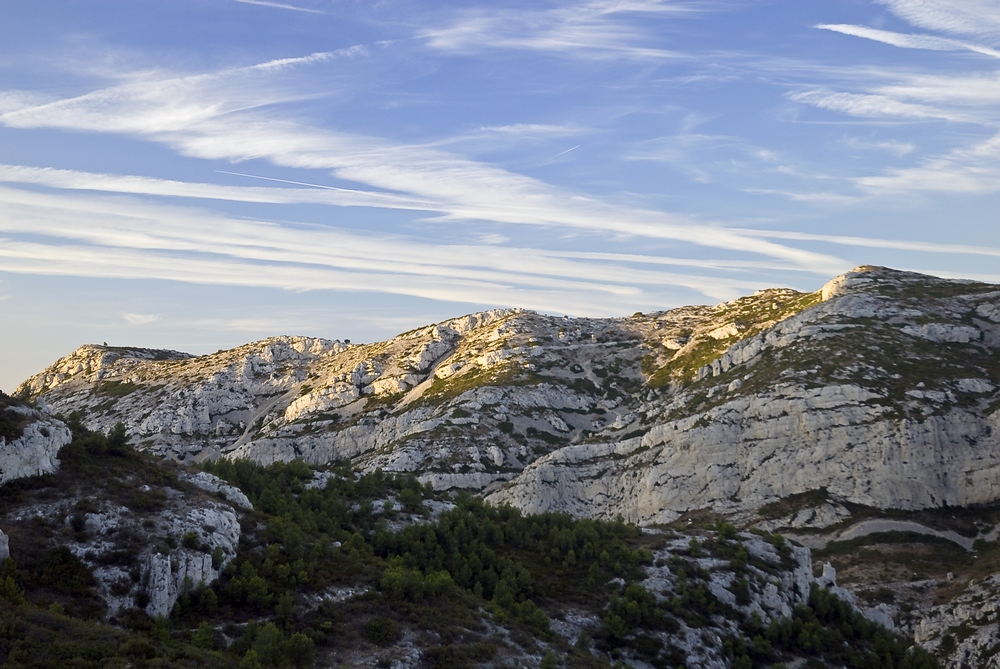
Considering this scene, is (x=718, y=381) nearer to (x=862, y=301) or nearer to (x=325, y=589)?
(x=862, y=301)

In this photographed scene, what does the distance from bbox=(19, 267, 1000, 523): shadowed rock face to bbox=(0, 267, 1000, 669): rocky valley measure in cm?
49

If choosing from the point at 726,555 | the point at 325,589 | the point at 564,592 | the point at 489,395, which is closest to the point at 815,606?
the point at 726,555

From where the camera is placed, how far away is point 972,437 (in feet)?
373

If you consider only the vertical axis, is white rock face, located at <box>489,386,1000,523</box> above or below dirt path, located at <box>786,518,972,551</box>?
above

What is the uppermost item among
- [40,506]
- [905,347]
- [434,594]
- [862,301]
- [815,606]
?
[862,301]

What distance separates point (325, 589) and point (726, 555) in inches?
1389

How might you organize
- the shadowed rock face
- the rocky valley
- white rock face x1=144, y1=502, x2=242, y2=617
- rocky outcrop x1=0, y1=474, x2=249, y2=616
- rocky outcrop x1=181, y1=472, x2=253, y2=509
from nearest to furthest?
rocky outcrop x1=0, y1=474, x2=249, y2=616, white rock face x1=144, y1=502, x2=242, y2=617, the rocky valley, rocky outcrop x1=181, y1=472, x2=253, y2=509, the shadowed rock face

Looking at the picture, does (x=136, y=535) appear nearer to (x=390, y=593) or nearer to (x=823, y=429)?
(x=390, y=593)

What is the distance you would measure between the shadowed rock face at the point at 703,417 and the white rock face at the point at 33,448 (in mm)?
89832

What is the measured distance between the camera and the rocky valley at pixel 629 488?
137 ft

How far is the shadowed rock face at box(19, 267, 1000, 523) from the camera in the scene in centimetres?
11556

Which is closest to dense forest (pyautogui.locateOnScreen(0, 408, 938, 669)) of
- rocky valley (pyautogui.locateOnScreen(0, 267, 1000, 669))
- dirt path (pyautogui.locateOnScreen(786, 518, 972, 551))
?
rocky valley (pyautogui.locateOnScreen(0, 267, 1000, 669))

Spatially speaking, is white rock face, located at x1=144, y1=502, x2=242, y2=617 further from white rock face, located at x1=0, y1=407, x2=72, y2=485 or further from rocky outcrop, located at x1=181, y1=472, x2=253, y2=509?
white rock face, located at x1=0, y1=407, x2=72, y2=485

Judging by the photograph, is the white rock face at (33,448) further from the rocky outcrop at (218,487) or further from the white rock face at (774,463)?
the white rock face at (774,463)
